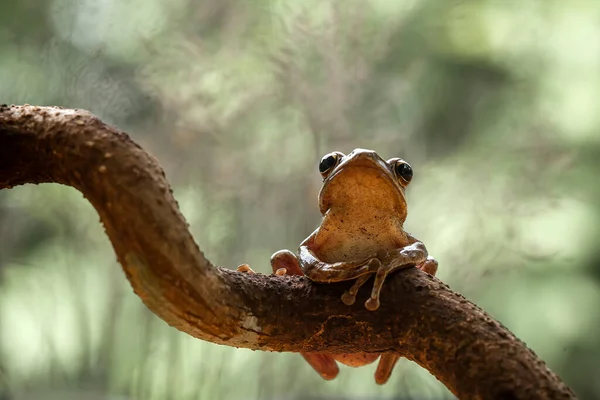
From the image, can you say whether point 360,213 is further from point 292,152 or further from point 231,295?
point 292,152

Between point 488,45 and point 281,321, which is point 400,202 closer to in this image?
point 281,321

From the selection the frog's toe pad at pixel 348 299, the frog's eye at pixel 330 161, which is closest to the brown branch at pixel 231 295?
the frog's toe pad at pixel 348 299

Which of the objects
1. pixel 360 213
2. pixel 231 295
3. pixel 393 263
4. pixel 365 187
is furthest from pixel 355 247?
pixel 231 295

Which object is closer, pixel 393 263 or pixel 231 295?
pixel 231 295

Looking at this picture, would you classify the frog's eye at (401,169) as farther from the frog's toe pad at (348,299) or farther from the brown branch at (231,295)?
the frog's toe pad at (348,299)

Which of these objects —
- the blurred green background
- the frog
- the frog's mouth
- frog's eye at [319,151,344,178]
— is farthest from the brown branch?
the blurred green background

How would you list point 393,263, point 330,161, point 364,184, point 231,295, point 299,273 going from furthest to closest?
point 299,273
point 330,161
point 364,184
point 393,263
point 231,295

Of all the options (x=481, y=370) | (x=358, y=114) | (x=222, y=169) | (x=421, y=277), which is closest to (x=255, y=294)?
(x=421, y=277)
